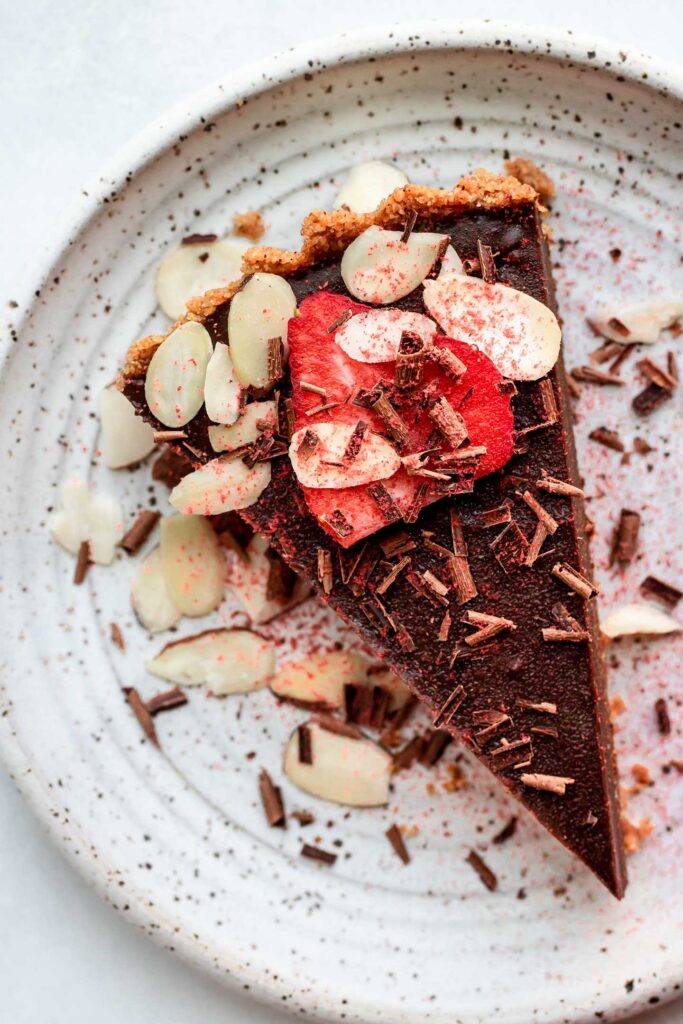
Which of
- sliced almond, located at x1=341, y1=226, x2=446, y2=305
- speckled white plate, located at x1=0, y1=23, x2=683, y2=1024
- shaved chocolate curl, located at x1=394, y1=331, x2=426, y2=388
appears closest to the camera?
shaved chocolate curl, located at x1=394, y1=331, x2=426, y2=388

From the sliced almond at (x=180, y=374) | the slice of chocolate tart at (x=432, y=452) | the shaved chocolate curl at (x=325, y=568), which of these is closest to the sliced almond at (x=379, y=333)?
the slice of chocolate tart at (x=432, y=452)

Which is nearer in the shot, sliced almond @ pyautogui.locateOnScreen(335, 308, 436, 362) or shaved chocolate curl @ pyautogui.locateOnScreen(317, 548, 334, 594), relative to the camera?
sliced almond @ pyautogui.locateOnScreen(335, 308, 436, 362)

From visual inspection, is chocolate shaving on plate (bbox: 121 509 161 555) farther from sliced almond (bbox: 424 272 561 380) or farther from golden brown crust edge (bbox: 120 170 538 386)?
sliced almond (bbox: 424 272 561 380)

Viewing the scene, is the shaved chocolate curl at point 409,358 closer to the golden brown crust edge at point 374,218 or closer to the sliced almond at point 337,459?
the sliced almond at point 337,459

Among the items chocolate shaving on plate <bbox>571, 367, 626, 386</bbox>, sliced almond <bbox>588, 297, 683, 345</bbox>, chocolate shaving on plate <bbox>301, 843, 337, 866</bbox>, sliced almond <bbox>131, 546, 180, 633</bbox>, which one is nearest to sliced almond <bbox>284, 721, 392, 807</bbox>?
chocolate shaving on plate <bbox>301, 843, 337, 866</bbox>

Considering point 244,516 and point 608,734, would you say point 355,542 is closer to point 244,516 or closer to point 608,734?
point 244,516

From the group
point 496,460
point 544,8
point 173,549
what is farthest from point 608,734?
point 544,8
